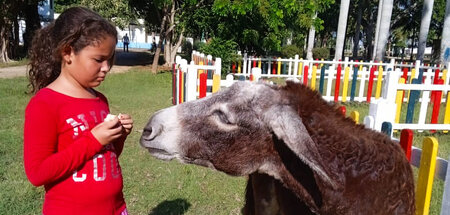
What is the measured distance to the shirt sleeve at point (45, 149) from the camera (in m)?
1.82

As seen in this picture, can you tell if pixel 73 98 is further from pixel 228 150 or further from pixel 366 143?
pixel 366 143

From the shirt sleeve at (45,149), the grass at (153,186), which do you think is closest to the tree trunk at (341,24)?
the grass at (153,186)

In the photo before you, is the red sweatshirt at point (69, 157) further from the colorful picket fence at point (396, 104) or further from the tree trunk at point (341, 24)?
the tree trunk at point (341, 24)

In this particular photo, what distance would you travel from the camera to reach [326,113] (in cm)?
201

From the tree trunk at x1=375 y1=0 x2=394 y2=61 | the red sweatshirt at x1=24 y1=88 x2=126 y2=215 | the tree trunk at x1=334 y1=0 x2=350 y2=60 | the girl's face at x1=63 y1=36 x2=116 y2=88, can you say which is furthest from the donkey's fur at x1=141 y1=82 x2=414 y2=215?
the tree trunk at x1=375 y1=0 x2=394 y2=61

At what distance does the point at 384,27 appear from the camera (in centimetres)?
2511

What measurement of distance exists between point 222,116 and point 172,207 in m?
2.62

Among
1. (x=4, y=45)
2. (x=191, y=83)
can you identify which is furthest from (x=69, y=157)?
(x=4, y=45)

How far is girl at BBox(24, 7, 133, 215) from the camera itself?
1845 mm

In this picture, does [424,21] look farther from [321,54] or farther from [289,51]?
[321,54]

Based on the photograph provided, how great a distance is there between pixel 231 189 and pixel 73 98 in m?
3.20

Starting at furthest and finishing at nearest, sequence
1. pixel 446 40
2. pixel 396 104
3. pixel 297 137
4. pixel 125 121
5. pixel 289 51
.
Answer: pixel 289 51 → pixel 446 40 → pixel 396 104 → pixel 125 121 → pixel 297 137

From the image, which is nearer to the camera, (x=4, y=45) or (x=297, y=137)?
(x=297, y=137)

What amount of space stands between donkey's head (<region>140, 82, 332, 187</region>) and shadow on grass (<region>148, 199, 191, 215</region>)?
7.66 ft
